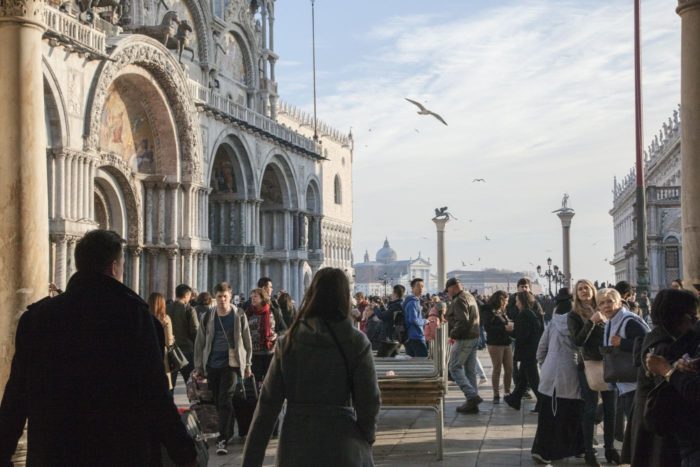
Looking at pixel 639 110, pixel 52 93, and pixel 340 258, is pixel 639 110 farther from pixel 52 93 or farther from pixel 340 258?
pixel 340 258

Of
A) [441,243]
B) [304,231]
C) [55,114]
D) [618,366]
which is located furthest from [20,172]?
[304,231]

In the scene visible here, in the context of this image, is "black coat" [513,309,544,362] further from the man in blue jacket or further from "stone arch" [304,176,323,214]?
"stone arch" [304,176,323,214]

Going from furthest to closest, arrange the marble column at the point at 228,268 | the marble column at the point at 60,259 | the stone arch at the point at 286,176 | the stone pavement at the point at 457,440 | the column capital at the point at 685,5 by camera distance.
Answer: the stone arch at the point at 286,176 < the marble column at the point at 228,268 < the marble column at the point at 60,259 < the stone pavement at the point at 457,440 < the column capital at the point at 685,5

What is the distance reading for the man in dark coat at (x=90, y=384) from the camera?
3.75 metres

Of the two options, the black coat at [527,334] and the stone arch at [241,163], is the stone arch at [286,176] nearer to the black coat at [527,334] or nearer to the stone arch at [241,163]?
the stone arch at [241,163]

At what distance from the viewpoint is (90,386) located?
379cm

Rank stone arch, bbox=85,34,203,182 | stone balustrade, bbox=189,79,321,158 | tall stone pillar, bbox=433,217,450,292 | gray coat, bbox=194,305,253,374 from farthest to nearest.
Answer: tall stone pillar, bbox=433,217,450,292 → stone balustrade, bbox=189,79,321,158 → stone arch, bbox=85,34,203,182 → gray coat, bbox=194,305,253,374

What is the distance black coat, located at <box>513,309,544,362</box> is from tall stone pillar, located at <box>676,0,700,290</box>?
4279 millimetres

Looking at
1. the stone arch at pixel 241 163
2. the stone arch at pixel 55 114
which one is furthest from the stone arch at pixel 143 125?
the stone arch at pixel 241 163

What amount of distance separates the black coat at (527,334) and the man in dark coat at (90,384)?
9127 millimetres

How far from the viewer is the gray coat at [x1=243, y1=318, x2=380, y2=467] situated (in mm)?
4469

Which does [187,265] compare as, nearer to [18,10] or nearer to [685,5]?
[18,10]

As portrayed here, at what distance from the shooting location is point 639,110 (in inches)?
687

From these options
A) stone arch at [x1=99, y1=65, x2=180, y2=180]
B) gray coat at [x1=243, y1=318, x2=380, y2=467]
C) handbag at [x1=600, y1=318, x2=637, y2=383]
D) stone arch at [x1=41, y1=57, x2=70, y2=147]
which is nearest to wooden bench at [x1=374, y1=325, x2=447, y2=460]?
handbag at [x1=600, y1=318, x2=637, y2=383]
